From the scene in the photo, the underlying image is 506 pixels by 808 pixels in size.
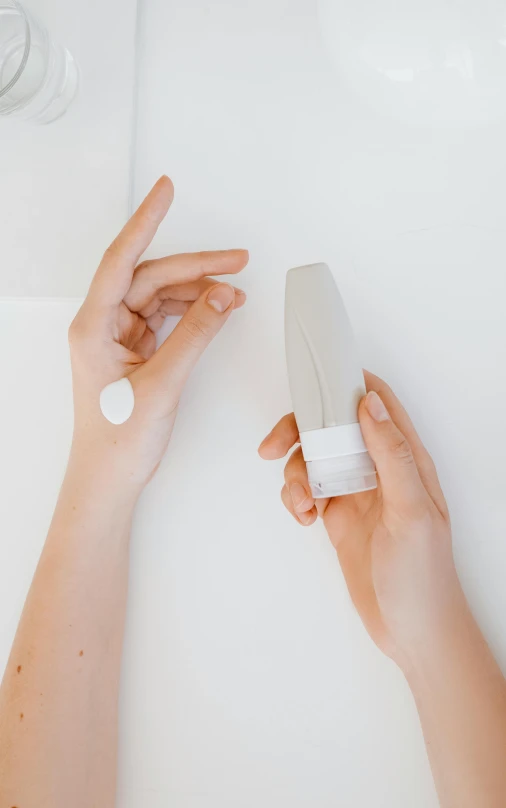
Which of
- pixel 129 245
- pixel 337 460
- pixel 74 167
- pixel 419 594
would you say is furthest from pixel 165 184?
pixel 419 594

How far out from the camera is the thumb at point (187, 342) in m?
0.56

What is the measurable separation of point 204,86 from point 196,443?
0.40 m

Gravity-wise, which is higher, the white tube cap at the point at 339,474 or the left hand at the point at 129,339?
the left hand at the point at 129,339

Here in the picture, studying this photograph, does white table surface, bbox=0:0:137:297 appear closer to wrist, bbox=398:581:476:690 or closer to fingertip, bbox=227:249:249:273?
fingertip, bbox=227:249:249:273

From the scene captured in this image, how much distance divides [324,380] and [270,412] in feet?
0.52

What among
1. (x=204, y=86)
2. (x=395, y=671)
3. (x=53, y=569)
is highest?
(x=204, y=86)

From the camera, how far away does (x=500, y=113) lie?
1.68ft

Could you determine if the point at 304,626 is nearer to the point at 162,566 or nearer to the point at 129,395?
the point at 162,566

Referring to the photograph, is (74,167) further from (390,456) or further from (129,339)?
(390,456)

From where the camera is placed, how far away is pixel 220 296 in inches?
22.2

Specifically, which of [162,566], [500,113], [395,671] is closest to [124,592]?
[162,566]

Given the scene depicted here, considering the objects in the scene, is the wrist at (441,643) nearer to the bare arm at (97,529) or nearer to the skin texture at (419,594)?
the skin texture at (419,594)

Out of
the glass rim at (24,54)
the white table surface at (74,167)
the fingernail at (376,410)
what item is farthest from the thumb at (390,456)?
the glass rim at (24,54)

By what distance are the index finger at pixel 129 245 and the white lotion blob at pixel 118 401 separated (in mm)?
80
